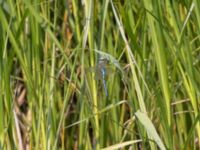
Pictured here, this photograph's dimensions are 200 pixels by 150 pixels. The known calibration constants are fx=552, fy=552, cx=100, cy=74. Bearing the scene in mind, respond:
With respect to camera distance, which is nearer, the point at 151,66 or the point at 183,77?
the point at 183,77

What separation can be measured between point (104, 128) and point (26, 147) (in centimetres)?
38

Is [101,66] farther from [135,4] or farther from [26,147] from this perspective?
[26,147]

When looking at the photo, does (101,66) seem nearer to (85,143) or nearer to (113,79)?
(113,79)

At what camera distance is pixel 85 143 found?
4.04 feet

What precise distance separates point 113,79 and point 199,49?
0.23m

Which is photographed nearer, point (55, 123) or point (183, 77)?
point (183, 77)

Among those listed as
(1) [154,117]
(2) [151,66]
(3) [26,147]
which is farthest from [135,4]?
(3) [26,147]

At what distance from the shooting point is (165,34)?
Answer: 967mm

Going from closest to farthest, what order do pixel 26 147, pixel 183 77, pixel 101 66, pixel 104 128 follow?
pixel 101 66, pixel 183 77, pixel 104 128, pixel 26 147

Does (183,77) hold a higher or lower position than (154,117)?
higher

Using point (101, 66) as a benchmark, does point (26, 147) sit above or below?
below

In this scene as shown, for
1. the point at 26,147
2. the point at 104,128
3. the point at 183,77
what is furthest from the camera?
the point at 26,147

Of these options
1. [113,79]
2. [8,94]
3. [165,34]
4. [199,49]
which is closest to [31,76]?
[8,94]

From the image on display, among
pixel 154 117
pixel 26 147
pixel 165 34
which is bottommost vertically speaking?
pixel 26 147
